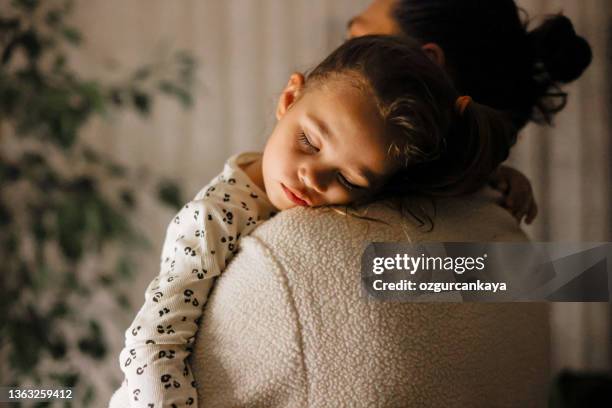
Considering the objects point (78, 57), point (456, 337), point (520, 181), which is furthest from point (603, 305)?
point (78, 57)

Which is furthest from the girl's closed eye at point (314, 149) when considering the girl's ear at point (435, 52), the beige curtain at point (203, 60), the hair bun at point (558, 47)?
the beige curtain at point (203, 60)

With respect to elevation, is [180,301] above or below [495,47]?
below

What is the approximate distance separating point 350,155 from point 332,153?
2cm

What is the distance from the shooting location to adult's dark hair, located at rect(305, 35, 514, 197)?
0.71 metres

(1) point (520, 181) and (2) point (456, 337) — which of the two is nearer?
(2) point (456, 337)

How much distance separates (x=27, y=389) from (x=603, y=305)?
0.84 metres

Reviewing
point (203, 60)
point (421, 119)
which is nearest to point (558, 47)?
point (421, 119)

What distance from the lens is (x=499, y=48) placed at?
0.98 m

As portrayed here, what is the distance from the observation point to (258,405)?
562mm

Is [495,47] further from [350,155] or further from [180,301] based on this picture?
[180,301]

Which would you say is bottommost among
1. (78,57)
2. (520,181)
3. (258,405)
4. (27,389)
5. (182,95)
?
(27,389)

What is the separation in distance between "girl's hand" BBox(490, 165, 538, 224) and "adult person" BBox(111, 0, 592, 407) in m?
0.32

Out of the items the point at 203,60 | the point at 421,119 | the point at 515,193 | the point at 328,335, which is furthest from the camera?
the point at 203,60

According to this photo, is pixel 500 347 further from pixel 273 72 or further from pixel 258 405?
pixel 273 72
